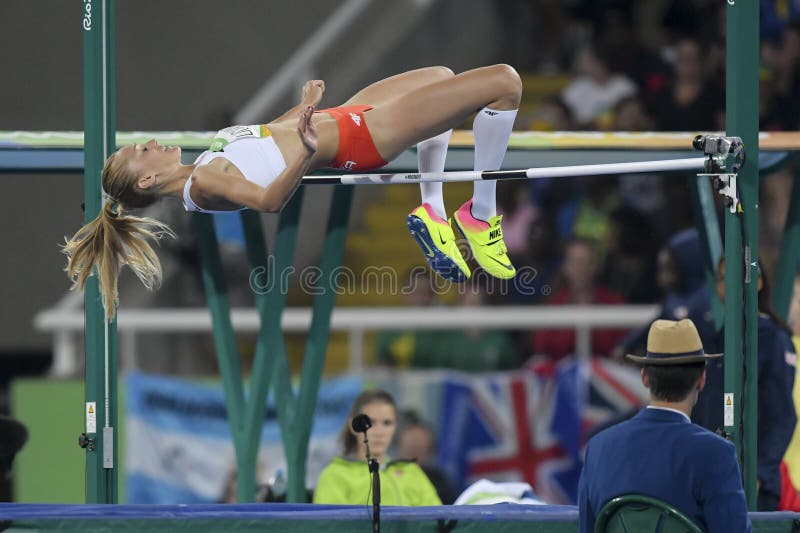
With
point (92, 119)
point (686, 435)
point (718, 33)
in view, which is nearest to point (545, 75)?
point (718, 33)

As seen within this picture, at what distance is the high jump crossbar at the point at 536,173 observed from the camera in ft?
16.6

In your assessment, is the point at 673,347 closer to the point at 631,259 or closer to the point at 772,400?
the point at 772,400

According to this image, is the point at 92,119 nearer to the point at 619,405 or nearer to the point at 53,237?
the point at 619,405

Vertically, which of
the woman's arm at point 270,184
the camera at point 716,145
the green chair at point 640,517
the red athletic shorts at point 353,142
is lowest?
the green chair at point 640,517

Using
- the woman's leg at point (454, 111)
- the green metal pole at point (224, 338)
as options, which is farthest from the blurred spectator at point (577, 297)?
the woman's leg at point (454, 111)

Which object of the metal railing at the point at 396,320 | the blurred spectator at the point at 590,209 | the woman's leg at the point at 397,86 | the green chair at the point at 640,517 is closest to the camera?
the green chair at the point at 640,517

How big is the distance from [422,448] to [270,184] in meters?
3.45

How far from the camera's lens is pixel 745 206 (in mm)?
5156

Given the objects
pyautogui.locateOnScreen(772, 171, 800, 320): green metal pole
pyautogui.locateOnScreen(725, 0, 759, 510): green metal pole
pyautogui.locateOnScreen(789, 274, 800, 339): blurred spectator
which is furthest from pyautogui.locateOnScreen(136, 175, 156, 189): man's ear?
pyautogui.locateOnScreen(789, 274, 800, 339): blurred spectator

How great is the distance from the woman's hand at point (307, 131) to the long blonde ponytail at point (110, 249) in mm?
711

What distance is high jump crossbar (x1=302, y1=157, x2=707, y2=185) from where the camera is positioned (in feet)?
16.6

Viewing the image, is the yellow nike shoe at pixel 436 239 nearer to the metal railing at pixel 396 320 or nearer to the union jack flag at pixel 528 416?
the metal railing at pixel 396 320

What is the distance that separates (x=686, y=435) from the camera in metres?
4.02

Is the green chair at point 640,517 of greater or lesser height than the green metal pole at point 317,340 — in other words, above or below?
below
